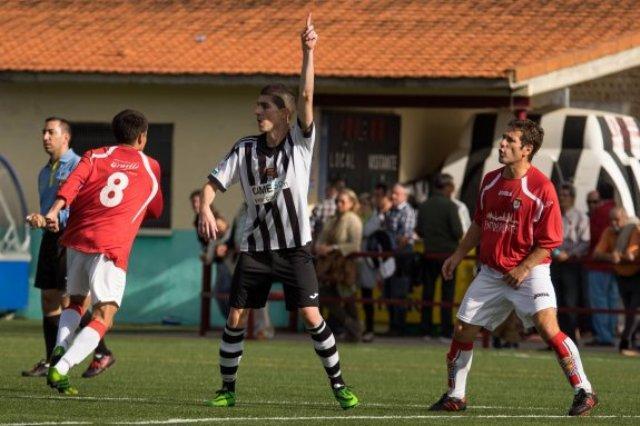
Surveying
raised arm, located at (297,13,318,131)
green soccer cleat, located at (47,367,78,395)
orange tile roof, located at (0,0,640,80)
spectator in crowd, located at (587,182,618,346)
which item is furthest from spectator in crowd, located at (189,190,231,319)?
raised arm, located at (297,13,318,131)

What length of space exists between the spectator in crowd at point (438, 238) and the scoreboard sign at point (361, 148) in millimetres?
3758

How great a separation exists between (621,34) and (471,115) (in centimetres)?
253

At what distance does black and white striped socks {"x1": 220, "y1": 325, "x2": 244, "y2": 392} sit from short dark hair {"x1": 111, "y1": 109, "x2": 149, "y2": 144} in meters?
1.70

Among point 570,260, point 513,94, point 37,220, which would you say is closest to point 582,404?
point 37,220

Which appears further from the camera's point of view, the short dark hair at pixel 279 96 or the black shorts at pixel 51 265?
the black shorts at pixel 51 265

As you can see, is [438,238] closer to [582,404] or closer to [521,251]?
[521,251]

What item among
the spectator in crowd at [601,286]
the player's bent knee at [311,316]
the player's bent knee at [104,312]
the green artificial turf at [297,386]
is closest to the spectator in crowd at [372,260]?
the green artificial turf at [297,386]

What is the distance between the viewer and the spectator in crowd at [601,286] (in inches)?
867

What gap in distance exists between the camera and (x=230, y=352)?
11.8m

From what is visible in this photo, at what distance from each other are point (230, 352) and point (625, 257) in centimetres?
996

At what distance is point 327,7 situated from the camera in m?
28.2

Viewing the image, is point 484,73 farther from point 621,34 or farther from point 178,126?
point 178,126

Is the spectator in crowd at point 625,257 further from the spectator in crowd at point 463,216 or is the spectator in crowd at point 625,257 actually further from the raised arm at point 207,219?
the raised arm at point 207,219

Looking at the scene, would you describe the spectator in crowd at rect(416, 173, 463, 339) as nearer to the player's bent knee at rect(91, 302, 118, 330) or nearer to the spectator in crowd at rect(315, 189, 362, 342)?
Answer: the spectator in crowd at rect(315, 189, 362, 342)
